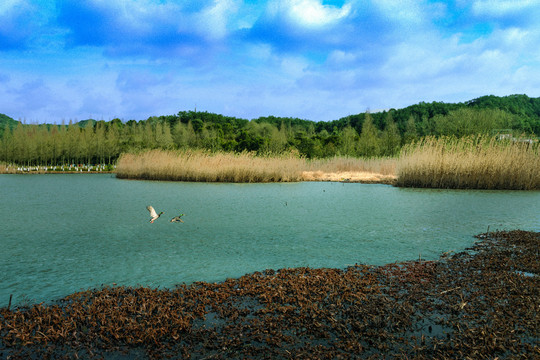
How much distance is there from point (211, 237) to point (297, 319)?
286 centimetres

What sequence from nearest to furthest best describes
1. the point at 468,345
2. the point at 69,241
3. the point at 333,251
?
the point at 468,345 < the point at 333,251 < the point at 69,241

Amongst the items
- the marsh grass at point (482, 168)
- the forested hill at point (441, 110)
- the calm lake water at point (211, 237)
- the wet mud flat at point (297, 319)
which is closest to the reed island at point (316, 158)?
the marsh grass at point (482, 168)

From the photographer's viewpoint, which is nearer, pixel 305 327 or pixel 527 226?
pixel 305 327

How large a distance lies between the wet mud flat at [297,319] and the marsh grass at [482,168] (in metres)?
10.6

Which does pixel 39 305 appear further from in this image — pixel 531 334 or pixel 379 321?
pixel 531 334

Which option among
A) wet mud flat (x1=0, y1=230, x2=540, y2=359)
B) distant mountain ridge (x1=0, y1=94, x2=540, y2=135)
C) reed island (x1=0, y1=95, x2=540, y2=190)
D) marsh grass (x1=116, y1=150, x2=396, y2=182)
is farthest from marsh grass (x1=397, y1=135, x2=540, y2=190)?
distant mountain ridge (x1=0, y1=94, x2=540, y2=135)

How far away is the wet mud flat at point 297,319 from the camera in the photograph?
2.26m

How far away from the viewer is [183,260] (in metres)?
4.15

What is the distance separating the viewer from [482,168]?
13.0 m

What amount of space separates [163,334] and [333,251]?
2579 mm

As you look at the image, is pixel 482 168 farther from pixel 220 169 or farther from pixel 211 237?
pixel 211 237

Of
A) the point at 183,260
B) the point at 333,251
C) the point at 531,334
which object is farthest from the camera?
Answer: the point at 333,251

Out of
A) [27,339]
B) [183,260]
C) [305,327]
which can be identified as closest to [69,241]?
[183,260]

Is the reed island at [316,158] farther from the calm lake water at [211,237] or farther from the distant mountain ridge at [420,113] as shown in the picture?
the distant mountain ridge at [420,113]
